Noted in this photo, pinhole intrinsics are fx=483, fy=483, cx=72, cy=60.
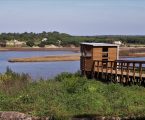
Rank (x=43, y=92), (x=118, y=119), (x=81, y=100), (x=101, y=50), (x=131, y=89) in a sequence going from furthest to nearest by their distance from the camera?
(x=101, y=50) → (x=131, y=89) → (x=43, y=92) → (x=81, y=100) → (x=118, y=119)

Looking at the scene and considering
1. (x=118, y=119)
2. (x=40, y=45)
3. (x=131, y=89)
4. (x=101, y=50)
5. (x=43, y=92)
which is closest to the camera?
(x=118, y=119)

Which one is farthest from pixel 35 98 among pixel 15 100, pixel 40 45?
pixel 40 45

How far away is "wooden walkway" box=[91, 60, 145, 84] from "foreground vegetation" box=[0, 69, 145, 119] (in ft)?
8.44

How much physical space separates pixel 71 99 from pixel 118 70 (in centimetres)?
1062

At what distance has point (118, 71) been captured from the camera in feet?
108

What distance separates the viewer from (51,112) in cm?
2155

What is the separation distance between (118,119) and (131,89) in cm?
639

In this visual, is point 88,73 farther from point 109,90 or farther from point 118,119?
point 118,119

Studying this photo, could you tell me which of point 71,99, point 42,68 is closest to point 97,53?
point 71,99

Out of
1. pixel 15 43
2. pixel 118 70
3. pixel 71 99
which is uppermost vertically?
pixel 118 70

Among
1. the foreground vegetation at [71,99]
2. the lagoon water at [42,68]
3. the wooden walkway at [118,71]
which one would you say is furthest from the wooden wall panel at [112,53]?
the foreground vegetation at [71,99]

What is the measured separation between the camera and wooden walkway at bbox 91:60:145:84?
1178 inches

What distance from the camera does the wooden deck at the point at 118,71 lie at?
30000 mm

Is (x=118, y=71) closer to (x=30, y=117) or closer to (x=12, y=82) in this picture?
(x=12, y=82)
